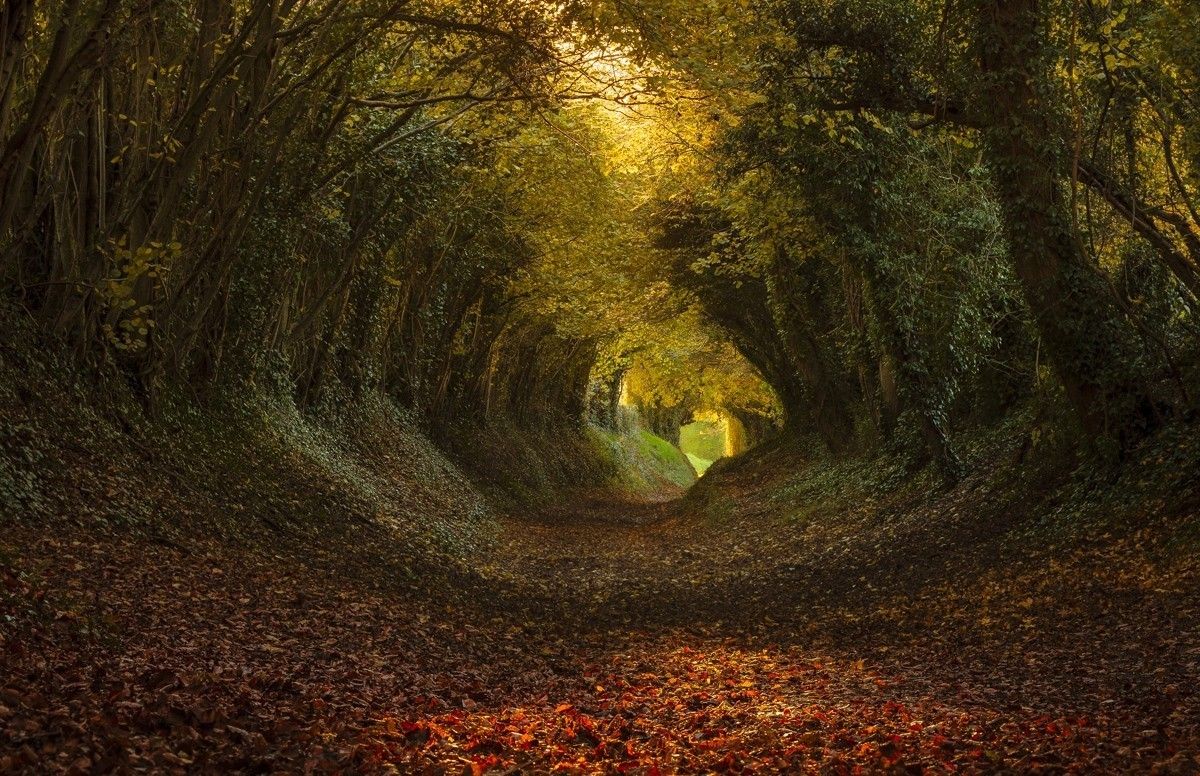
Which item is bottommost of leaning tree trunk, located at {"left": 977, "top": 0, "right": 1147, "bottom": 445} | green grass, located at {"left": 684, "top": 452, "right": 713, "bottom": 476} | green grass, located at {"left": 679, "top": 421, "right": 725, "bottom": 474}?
green grass, located at {"left": 684, "top": 452, "right": 713, "bottom": 476}

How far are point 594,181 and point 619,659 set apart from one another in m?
15.6

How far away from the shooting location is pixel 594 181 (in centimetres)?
2383

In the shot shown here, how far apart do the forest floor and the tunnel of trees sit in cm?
190

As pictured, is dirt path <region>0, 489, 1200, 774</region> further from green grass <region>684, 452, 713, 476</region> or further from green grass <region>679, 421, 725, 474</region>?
green grass <region>679, 421, 725, 474</region>

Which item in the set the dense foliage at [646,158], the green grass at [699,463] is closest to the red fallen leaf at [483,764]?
the dense foliage at [646,158]

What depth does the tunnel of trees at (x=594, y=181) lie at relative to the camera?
34.9 ft

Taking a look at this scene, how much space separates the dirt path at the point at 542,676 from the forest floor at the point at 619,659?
0.09 ft

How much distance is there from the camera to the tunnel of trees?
34.9ft

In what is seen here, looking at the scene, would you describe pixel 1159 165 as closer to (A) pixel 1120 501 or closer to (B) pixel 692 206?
Result: (A) pixel 1120 501

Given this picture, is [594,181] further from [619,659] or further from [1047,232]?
[619,659]

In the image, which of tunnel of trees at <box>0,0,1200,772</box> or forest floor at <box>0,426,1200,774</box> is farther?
tunnel of trees at <box>0,0,1200,772</box>

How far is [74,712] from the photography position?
207 inches

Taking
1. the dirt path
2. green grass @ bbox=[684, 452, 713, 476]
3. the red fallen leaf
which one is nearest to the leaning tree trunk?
the dirt path

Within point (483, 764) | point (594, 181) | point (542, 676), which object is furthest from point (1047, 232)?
point (594, 181)
